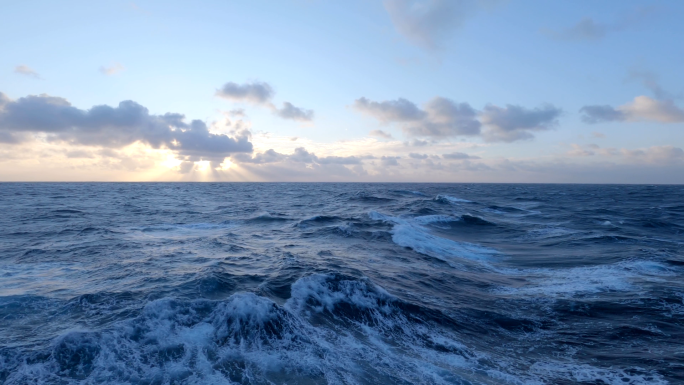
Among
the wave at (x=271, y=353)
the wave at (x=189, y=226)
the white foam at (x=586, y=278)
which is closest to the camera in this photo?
the wave at (x=271, y=353)

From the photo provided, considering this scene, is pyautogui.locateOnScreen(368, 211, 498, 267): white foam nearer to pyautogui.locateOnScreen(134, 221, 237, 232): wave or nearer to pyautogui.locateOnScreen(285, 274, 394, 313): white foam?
pyautogui.locateOnScreen(285, 274, 394, 313): white foam

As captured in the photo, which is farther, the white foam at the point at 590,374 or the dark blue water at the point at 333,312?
the dark blue water at the point at 333,312

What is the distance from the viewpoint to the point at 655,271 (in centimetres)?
1605

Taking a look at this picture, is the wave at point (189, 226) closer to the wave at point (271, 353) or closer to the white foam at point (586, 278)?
the wave at point (271, 353)

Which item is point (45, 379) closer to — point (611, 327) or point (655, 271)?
point (611, 327)

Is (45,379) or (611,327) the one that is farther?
(611,327)

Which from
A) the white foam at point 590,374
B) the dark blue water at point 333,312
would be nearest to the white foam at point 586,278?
the dark blue water at point 333,312

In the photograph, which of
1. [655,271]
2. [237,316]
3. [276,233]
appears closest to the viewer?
[237,316]

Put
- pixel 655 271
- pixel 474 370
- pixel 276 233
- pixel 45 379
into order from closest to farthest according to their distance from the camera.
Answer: pixel 45 379 → pixel 474 370 → pixel 655 271 → pixel 276 233

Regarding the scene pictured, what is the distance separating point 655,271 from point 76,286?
74.2 ft

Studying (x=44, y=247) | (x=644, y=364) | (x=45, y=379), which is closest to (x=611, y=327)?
(x=644, y=364)

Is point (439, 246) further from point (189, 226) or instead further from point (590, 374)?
point (189, 226)

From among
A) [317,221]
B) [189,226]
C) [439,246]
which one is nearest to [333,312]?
[439,246]

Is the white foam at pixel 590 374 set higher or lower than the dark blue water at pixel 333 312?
lower
